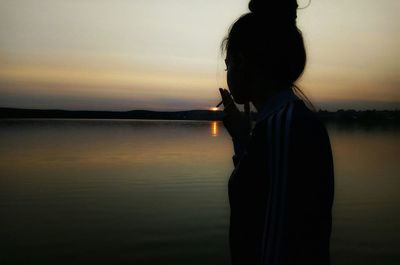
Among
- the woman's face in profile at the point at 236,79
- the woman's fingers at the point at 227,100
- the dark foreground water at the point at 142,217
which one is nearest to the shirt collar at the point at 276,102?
the woman's face in profile at the point at 236,79

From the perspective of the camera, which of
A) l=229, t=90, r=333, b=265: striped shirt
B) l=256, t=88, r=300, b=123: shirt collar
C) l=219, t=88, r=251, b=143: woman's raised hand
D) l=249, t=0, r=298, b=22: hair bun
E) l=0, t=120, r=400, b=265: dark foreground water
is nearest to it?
l=229, t=90, r=333, b=265: striped shirt

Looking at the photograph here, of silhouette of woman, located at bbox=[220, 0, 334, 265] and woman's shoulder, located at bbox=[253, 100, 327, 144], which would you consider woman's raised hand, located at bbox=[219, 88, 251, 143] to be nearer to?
silhouette of woman, located at bbox=[220, 0, 334, 265]

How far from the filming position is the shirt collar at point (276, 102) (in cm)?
134

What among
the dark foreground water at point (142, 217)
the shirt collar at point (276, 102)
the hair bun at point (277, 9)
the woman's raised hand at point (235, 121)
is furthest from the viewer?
the dark foreground water at point (142, 217)

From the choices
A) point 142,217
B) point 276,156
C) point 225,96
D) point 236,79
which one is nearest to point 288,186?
point 276,156

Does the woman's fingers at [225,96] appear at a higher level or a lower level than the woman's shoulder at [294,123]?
higher

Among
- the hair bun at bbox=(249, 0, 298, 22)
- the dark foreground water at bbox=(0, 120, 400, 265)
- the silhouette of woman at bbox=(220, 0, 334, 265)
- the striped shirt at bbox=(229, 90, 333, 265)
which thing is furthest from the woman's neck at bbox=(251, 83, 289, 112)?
the dark foreground water at bbox=(0, 120, 400, 265)

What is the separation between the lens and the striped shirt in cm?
120

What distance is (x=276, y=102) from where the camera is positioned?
4.48ft

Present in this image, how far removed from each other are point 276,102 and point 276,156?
0.24 m

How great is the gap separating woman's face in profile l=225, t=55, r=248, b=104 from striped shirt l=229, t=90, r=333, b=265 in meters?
0.22

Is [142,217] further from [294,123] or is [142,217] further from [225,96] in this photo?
[294,123]

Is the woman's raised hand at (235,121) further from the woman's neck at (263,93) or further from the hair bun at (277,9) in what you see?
the hair bun at (277,9)

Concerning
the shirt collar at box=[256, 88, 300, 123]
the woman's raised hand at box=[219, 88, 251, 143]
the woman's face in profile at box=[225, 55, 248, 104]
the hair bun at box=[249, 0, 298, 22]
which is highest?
the hair bun at box=[249, 0, 298, 22]
